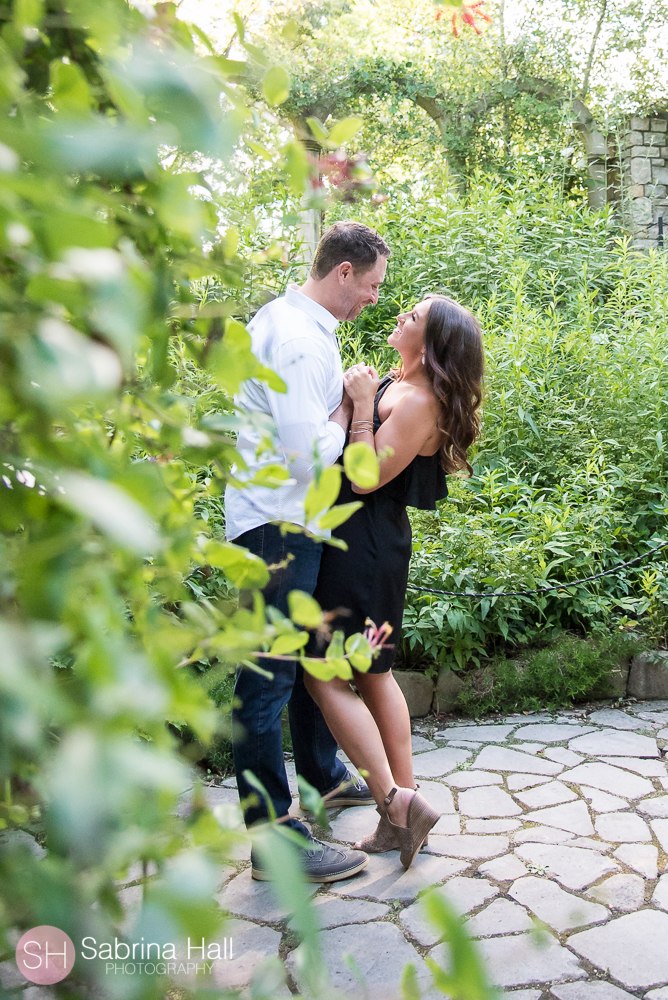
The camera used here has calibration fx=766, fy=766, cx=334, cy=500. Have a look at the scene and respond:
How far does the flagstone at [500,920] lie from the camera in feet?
6.89

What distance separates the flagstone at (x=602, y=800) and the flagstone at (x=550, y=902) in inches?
23.5

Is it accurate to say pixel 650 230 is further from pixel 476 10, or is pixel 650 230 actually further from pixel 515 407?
pixel 476 10

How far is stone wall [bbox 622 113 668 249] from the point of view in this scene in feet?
31.3

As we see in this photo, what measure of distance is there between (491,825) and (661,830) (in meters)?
0.58

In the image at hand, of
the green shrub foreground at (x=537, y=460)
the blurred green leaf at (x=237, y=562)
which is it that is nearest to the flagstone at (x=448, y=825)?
the green shrub foreground at (x=537, y=460)

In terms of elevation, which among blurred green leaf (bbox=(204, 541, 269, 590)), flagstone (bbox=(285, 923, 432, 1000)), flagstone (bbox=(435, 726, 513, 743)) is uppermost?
blurred green leaf (bbox=(204, 541, 269, 590))

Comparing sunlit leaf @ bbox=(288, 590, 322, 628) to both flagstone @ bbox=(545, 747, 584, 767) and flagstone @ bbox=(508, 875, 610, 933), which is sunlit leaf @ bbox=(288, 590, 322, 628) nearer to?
flagstone @ bbox=(508, 875, 610, 933)

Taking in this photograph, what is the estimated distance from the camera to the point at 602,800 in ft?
9.53

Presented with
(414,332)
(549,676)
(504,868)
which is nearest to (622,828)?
(504,868)

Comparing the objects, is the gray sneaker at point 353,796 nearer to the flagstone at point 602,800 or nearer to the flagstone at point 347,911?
the flagstone at point 347,911

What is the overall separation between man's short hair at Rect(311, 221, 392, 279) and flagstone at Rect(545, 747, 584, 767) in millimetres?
2204

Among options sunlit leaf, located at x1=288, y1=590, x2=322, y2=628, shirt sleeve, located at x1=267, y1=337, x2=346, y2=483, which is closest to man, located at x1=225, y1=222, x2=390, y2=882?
shirt sleeve, located at x1=267, y1=337, x2=346, y2=483

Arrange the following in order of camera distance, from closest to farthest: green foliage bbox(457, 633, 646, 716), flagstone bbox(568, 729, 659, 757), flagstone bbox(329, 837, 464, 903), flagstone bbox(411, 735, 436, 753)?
flagstone bbox(329, 837, 464, 903) → flagstone bbox(568, 729, 659, 757) → flagstone bbox(411, 735, 436, 753) → green foliage bbox(457, 633, 646, 716)

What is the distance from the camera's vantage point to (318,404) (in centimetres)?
219
